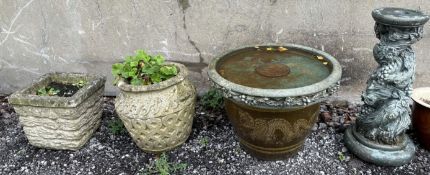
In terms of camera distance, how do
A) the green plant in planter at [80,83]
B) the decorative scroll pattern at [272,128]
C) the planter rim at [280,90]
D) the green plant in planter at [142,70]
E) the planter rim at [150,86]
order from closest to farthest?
Result: the planter rim at [280,90], the decorative scroll pattern at [272,128], the planter rim at [150,86], the green plant in planter at [142,70], the green plant in planter at [80,83]

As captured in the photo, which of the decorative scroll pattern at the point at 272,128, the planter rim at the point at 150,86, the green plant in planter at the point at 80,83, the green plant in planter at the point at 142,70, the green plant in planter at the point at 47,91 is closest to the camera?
the decorative scroll pattern at the point at 272,128

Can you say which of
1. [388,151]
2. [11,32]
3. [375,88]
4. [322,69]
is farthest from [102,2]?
[388,151]

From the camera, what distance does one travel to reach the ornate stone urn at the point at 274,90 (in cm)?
246

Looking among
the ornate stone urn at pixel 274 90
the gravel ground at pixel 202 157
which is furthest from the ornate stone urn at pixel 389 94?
A: the ornate stone urn at pixel 274 90

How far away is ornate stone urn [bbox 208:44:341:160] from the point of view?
2.46 m

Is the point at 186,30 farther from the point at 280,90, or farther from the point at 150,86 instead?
the point at 280,90

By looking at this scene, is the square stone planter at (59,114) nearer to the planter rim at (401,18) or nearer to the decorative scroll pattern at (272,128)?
the decorative scroll pattern at (272,128)

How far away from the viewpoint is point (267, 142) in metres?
2.82

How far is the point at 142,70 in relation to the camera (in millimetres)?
2918

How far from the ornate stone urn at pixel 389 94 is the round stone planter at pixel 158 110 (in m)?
1.44

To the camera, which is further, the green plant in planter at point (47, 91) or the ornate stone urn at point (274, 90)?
the green plant in planter at point (47, 91)

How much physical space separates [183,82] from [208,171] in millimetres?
760

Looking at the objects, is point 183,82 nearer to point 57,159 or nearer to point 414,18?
point 57,159

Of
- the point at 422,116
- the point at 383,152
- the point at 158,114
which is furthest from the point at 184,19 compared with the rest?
the point at 422,116
